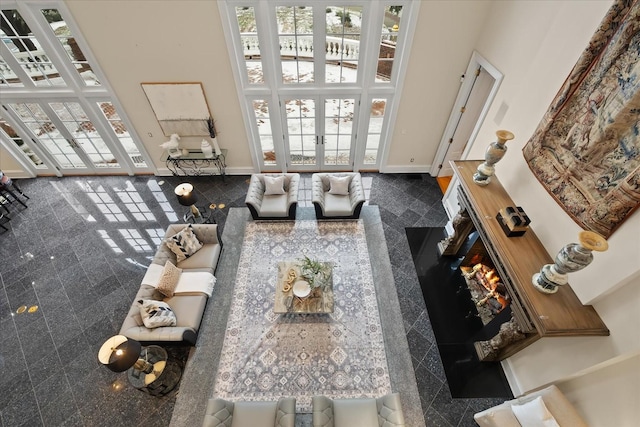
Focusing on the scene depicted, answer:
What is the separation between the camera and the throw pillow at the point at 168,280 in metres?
4.32

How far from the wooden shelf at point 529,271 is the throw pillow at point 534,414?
29.3 inches

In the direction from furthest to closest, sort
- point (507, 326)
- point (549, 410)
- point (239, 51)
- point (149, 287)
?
point (239, 51) < point (149, 287) < point (507, 326) < point (549, 410)

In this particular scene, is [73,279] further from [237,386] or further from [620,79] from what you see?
[620,79]

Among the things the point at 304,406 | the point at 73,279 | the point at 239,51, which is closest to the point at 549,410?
the point at 304,406

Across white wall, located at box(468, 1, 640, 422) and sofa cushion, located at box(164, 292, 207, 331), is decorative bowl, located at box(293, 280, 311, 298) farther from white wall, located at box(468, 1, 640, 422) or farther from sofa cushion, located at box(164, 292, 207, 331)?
white wall, located at box(468, 1, 640, 422)

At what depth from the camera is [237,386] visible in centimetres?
391

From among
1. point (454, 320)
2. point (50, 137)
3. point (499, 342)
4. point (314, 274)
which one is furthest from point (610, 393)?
point (50, 137)

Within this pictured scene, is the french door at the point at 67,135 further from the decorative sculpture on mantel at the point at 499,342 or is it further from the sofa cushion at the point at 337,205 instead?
the decorative sculpture on mantel at the point at 499,342

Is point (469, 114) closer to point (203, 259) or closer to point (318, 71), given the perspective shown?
point (318, 71)

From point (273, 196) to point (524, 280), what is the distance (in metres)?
4.38

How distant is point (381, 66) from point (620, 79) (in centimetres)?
362

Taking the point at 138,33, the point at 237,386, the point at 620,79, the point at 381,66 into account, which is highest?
the point at 620,79

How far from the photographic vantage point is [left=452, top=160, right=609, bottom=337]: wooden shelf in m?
2.68

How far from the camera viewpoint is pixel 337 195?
5.87 meters
